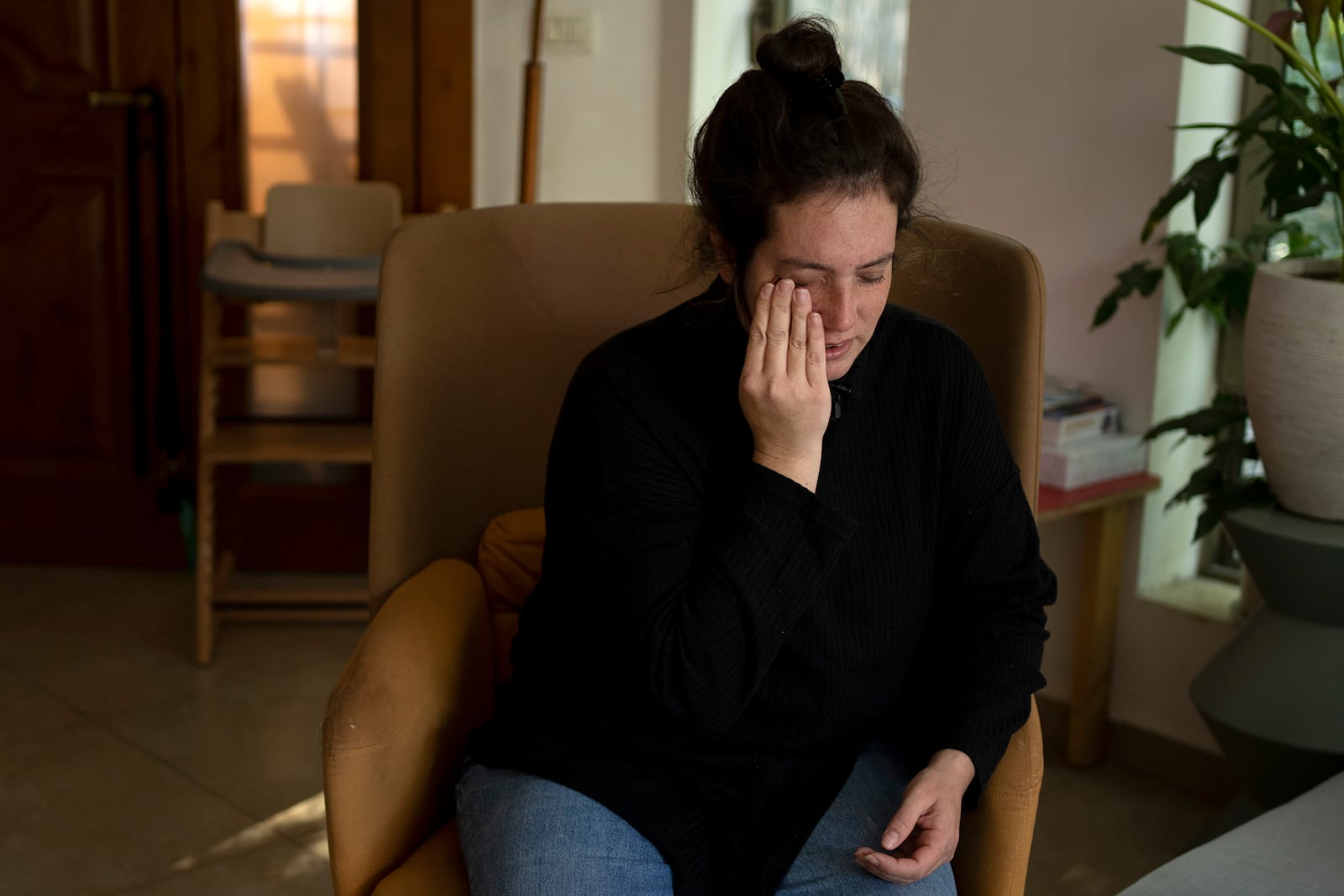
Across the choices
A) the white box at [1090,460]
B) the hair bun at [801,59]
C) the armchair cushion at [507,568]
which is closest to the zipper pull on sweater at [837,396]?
the hair bun at [801,59]

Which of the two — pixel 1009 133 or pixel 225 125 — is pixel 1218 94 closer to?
pixel 1009 133

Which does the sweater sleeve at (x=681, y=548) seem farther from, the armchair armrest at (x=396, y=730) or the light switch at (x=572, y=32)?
the light switch at (x=572, y=32)

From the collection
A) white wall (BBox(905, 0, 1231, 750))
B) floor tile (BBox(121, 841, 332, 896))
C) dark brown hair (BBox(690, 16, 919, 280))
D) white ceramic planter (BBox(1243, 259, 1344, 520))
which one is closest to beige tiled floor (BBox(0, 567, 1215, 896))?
floor tile (BBox(121, 841, 332, 896))

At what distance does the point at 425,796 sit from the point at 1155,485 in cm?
149

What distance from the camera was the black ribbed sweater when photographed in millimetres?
1095

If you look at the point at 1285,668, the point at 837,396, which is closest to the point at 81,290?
the point at 837,396

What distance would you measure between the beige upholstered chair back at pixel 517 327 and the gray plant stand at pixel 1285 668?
63cm

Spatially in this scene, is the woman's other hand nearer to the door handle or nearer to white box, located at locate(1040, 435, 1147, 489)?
white box, located at locate(1040, 435, 1147, 489)

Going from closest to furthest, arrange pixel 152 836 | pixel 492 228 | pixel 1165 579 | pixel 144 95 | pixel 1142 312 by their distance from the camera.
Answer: pixel 492 228
pixel 152 836
pixel 1142 312
pixel 1165 579
pixel 144 95

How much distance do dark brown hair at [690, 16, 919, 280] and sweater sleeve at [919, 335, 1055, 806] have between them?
23 cm

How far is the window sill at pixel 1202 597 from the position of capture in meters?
2.24

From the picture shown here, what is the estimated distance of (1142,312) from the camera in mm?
2230

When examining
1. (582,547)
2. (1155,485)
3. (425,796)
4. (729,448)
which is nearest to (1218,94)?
(1155,485)

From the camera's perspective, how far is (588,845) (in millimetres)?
1085
